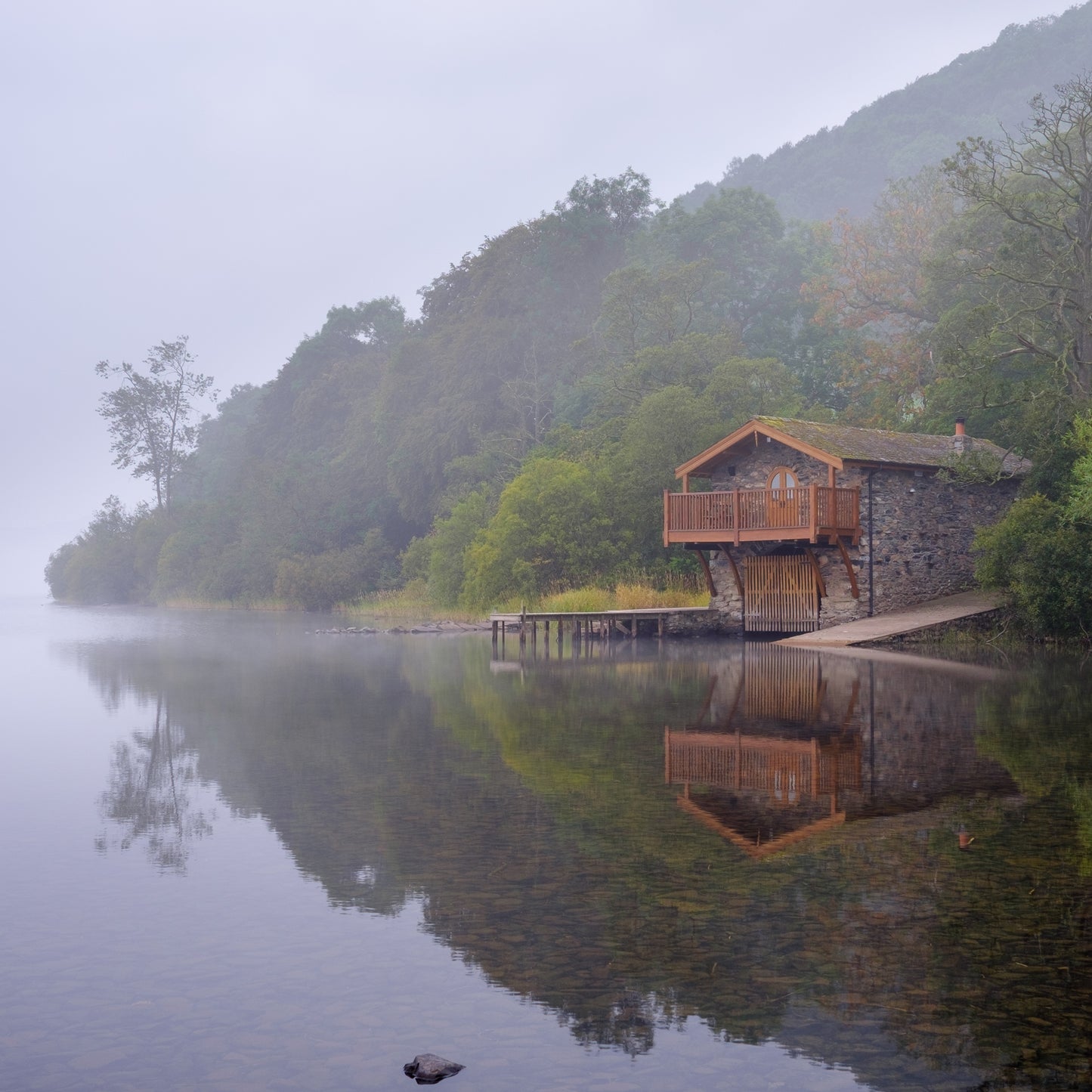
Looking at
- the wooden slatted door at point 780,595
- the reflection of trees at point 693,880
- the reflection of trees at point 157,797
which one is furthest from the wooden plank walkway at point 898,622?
the reflection of trees at point 157,797

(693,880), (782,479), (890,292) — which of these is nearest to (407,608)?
(782,479)

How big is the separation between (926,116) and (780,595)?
79479 millimetres

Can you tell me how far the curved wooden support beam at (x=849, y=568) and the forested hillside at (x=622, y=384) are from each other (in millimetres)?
4018

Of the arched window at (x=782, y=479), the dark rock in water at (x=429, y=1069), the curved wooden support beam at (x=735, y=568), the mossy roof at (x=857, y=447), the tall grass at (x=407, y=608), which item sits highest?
the mossy roof at (x=857, y=447)

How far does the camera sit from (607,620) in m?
37.7

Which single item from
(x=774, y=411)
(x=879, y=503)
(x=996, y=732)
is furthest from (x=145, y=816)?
(x=774, y=411)

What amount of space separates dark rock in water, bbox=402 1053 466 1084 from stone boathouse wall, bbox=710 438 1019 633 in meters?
30.6

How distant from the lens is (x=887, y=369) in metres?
56.8

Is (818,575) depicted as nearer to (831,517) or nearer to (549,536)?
(831,517)

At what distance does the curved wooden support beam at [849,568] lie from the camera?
33.8 m

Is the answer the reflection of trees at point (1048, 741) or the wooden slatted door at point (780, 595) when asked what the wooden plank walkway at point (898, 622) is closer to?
the wooden slatted door at point (780, 595)

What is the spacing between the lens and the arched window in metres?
35.6

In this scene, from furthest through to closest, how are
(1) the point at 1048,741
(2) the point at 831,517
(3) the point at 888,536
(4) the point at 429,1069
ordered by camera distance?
(3) the point at 888,536 → (2) the point at 831,517 → (1) the point at 1048,741 → (4) the point at 429,1069

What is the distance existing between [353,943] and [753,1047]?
255cm
